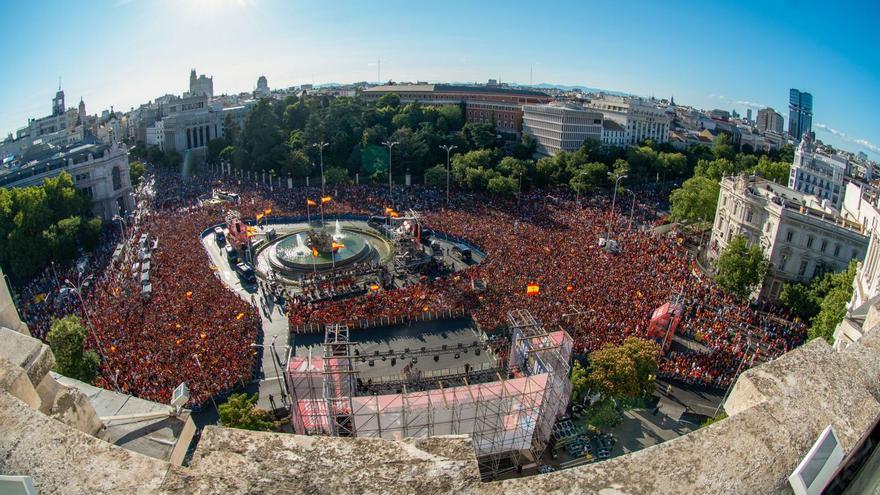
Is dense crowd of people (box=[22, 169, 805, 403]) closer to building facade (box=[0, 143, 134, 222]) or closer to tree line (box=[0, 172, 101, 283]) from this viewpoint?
tree line (box=[0, 172, 101, 283])

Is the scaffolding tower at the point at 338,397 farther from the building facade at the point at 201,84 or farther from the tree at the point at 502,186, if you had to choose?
the building facade at the point at 201,84

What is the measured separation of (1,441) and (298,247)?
41.9 metres

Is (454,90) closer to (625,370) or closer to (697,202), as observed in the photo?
(697,202)

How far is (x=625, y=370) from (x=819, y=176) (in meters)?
59.2

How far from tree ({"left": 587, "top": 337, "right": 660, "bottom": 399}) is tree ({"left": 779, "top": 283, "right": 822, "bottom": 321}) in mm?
17264

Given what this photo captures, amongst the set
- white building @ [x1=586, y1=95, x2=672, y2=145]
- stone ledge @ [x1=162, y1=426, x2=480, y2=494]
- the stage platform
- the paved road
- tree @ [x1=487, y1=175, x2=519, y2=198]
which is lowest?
the paved road

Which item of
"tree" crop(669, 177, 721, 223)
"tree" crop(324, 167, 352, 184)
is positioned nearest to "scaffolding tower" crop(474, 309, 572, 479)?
"tree" crop(669, 177, 721, 223)

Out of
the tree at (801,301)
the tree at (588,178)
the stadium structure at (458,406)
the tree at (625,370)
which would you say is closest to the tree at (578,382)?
the tree at (625,370)

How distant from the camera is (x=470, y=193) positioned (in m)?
64.2

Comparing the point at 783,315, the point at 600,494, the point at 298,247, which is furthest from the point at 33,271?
the point at 783,315

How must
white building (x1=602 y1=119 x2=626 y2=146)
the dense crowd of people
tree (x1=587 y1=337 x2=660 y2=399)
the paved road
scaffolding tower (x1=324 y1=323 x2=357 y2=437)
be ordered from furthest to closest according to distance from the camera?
Result: white building (x1=602 y1=119 x2=626 y2=146) < the dense crowd of people < the paved road < tree (x1=587 y1=337 x2=660 y2=399) < scaffolding tower (x1=324 y1=323 x2=357 y2=437)

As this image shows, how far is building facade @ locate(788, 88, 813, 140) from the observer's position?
15498cm

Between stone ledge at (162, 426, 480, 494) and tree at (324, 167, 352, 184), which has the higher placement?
stone ledge at (162, 426, 480, 494)

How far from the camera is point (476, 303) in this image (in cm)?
3425
